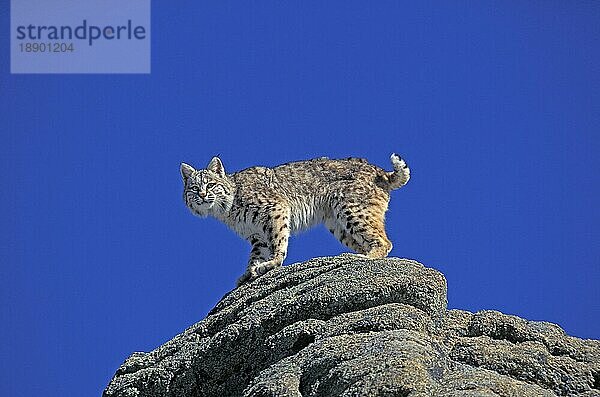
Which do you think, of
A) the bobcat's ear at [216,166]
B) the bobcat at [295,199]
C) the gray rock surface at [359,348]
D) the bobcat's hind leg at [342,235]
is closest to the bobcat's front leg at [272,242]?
the bobcat at [295,199]

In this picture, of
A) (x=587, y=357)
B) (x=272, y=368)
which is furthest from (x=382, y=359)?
(x=587, y=357)

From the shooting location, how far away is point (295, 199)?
17.2 meters

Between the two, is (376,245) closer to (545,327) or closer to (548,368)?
→ (545,327)

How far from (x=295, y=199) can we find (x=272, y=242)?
1.21m

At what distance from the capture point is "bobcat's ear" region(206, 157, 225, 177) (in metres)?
18.0

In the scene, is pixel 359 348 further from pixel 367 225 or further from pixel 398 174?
pixel 398 174

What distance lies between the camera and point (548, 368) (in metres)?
8.66

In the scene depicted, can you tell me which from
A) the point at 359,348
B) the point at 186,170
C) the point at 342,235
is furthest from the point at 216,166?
the point at 359,348

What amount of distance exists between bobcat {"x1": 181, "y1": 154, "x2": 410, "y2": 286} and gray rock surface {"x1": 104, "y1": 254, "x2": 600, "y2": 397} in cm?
515

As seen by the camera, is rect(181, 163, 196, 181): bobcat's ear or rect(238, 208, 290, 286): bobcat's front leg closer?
rect(238, 208, 290, 286): bobcat's front leg

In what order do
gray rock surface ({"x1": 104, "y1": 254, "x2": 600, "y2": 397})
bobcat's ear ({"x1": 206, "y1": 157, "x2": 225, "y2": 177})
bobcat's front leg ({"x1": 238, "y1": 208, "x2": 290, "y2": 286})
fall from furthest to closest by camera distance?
bobcat's ear ({"x1": 206, "y1": 157, "x2": 225, "y2": 177}) → bobcat's front leg ({"x1": 238, "y1": 208, "x2": 290, "y2": 286}) → gray rock surface ({"x1": 104, "y1": 254, "x2": 600, "y2": 397})

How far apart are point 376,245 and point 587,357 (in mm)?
7064

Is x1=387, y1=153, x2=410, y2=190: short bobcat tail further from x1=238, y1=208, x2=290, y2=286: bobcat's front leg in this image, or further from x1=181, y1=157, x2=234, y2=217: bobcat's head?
x1=181, y1=157, x2=234, y2=217: bobcat's head

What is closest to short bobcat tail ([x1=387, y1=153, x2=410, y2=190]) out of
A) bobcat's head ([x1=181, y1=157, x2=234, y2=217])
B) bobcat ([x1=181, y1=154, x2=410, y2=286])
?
bobcat ([x1=181, y1=154, x2=410, y2=286])
